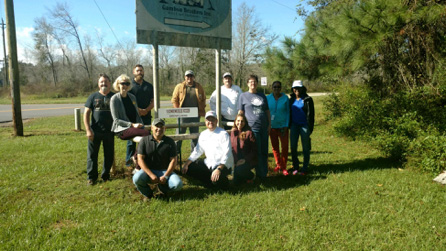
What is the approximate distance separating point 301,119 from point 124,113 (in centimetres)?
289

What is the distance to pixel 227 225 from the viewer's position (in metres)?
3.27

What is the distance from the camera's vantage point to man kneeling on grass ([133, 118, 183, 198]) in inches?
154

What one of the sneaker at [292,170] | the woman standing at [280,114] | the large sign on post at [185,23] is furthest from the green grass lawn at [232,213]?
the large sign on post at [185,23]

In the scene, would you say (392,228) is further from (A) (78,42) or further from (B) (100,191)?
(A) (78,42)

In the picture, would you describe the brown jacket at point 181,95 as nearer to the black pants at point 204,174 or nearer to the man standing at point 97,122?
the man standing at point 97,122

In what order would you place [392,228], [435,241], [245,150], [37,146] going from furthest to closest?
[37,146], [245,150], [392,228], [435,241]

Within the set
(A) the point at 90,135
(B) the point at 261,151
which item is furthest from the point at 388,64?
(A) the point at 90,135

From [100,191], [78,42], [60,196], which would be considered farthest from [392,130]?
[78,42]

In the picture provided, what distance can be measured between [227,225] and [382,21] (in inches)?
141

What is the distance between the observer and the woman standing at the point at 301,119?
499 centimetres

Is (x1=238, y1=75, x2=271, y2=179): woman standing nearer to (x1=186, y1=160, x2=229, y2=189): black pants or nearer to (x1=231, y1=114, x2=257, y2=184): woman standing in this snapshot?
(x1=231, y1=114, x2=257, y2=184): woman standing

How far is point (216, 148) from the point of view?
14.4ft

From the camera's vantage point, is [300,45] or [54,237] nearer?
[54,237]

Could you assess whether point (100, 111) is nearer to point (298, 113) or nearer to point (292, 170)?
point (298, 113)
